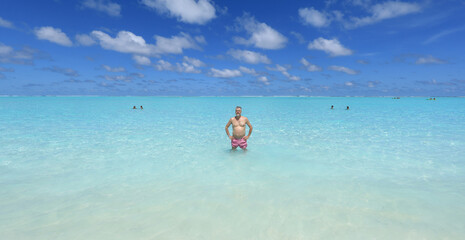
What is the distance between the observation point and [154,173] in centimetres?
635

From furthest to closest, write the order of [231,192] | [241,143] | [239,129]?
[241,143] → [239,129] → [231,192]

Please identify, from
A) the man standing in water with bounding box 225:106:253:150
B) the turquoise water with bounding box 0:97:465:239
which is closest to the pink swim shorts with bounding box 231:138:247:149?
the man standing in water with bounding box 225:106:253:150

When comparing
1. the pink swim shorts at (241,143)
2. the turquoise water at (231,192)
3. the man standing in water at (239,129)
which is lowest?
the turquoise water at (231,192)

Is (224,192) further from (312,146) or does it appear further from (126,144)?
(126,144)

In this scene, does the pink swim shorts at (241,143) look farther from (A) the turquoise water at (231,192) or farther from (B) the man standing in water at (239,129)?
(A) the turquoise water at (231,192)

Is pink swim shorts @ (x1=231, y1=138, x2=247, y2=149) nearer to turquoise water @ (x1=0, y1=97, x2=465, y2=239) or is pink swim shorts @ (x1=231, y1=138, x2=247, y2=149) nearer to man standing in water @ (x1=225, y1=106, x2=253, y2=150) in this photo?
man standing in water @ (x1=225, y1=106, x2=253, y2=150)

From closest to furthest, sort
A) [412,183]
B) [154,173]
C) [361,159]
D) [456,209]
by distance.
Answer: [456,209] < [412,183] < [154,173] < [361,159]

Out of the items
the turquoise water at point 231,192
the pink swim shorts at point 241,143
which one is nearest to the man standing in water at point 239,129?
the pink swim shorts at point 241,143

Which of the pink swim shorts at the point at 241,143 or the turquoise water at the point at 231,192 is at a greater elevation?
the pink swim shorts at the point at 241,143

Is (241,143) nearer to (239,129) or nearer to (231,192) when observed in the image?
(239,129)

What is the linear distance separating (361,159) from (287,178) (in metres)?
3.34

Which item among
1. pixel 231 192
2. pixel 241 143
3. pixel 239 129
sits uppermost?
pixel 239 129

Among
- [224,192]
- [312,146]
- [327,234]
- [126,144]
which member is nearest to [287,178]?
[224,192]

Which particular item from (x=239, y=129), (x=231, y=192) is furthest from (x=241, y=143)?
(x=231, y=192)
